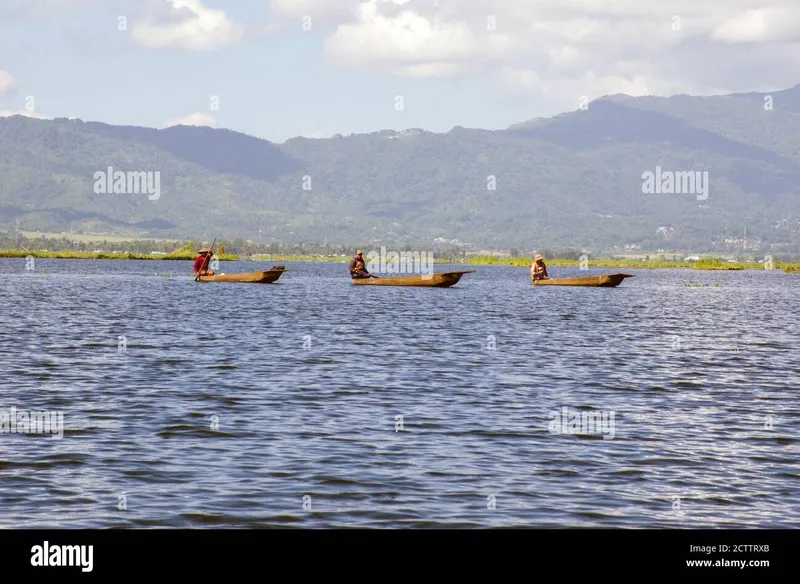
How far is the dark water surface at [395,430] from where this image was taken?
14133mm

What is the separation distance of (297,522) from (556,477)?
4494 millimetres

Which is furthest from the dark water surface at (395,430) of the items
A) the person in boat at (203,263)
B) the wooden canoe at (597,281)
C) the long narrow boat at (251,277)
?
the wooden canoe at (597,281)

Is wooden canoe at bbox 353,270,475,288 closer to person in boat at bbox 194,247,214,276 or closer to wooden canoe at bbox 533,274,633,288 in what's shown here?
wooden canoe at bbox 533,274,633,288

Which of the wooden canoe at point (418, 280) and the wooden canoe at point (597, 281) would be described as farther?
the wooden canoe at point (597, 281)

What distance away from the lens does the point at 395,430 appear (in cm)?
1988

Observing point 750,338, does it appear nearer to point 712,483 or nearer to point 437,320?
point 437,320

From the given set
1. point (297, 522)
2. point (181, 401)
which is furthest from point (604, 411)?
point (297, 522)

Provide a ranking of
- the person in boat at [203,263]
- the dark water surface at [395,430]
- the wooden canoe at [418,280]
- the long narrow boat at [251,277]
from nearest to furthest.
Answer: the dark water surface at [395,430], the wooden canoe at [418,280], the long narrow boat at [251,277], the person in boat at [203,263]

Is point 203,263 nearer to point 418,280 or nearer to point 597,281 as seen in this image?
point 418,280

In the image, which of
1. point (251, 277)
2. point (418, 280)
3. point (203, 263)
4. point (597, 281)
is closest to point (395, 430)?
point (418, 280)

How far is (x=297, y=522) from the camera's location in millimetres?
13281

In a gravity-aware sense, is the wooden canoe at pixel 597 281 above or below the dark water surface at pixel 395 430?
above

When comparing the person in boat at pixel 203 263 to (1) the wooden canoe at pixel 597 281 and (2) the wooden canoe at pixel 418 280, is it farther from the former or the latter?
(1) the wooden canoe at pixel 597 281
